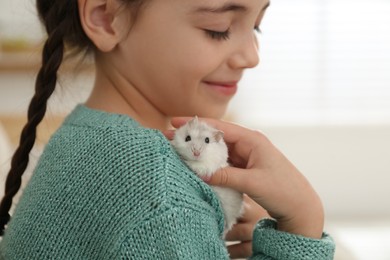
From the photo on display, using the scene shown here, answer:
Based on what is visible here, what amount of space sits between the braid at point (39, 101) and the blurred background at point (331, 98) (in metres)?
1.51

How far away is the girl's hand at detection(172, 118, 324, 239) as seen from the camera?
90 cm

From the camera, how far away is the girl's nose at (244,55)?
3.24ft

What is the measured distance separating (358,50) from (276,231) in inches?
68.0

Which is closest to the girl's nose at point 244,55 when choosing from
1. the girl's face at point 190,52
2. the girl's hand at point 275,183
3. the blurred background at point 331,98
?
the girl's face at point 190,52

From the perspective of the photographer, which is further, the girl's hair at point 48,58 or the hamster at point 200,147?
the girl's hair at point 48,58

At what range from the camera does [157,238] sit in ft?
2.48

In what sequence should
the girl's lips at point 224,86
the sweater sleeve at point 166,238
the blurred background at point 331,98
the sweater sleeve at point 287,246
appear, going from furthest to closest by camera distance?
the blurred background at point 331,98 → the girl's lips at point 224,86 → the sweater sleeve at point 287,246 → the sweater sleeve at point 166,238

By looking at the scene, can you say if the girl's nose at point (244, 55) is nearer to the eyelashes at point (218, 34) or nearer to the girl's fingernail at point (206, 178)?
the eyelashes at point (218, 34)

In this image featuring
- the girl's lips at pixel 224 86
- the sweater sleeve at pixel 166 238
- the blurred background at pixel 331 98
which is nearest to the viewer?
the sweater sleeve at pixel 166 238

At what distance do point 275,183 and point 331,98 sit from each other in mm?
1690

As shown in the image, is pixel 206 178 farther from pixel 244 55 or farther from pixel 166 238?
pixel 244 55

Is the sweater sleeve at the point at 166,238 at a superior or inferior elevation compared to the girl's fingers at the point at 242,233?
superior

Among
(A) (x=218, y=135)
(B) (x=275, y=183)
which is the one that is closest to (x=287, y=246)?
(B) (x=275, y=183)

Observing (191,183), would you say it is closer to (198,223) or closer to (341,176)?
(198,223)
